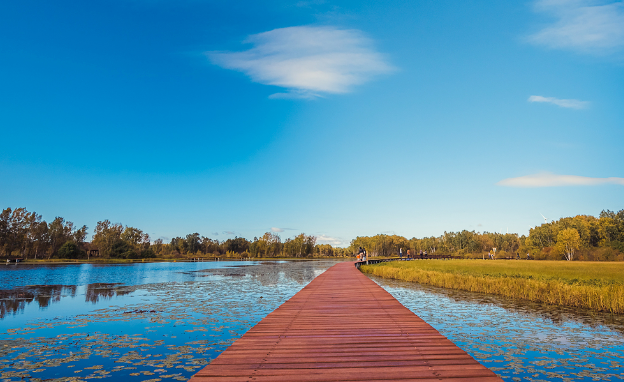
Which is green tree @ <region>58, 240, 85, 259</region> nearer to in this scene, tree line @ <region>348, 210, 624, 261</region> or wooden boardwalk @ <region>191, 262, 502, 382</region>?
wooden boardwalk @ <region>191, 262, 502, 382</region>

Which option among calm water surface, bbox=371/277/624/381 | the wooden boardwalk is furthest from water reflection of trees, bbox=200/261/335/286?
the wooden boardwalk

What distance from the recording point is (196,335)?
10.7m

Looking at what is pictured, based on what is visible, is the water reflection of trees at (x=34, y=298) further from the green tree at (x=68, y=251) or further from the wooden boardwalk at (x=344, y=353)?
the green tree at (x=68, y=251)

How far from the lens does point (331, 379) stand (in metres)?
5.07

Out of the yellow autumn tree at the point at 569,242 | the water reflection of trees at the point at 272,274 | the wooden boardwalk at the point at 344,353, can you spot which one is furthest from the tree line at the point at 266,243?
the wooden boardwalk at the point at 344,353

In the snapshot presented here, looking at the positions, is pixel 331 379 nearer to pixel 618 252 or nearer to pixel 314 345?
pixel 314 345

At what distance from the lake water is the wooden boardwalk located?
66.2 inches

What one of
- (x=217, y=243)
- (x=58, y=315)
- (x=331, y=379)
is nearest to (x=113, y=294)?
(x=58, y=315)

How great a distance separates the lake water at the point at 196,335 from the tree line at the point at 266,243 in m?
73.7

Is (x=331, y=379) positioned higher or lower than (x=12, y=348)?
higher

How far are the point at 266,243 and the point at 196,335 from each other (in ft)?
418

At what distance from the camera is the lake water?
7.75m

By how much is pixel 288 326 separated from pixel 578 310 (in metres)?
14.3

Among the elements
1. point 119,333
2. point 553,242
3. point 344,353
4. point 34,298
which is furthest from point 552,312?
point 553,242
